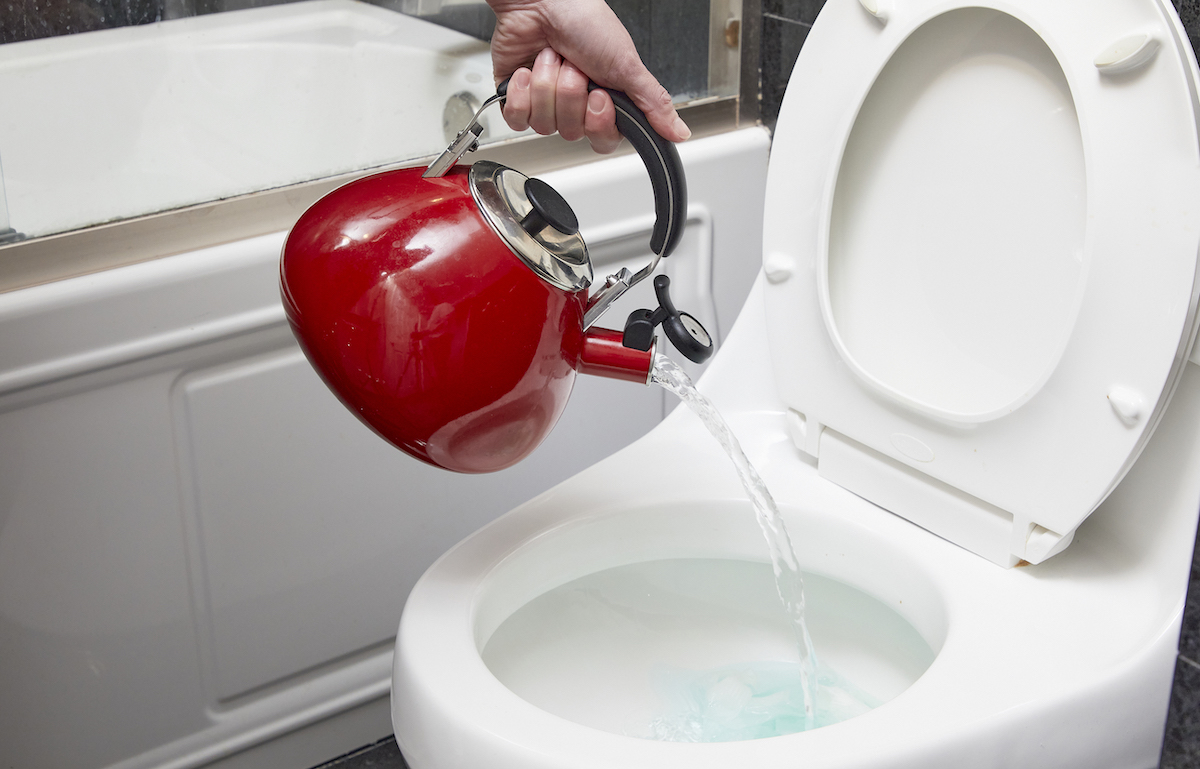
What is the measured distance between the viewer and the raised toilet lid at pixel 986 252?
58cm

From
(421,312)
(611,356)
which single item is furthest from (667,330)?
(421,312)

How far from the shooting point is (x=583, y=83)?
2.13 feet

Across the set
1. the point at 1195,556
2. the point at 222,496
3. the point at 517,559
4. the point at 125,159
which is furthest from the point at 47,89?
the point at 1195,556

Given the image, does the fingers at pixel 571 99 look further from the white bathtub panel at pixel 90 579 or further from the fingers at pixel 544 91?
the white bathtub panel at pixel 90 579

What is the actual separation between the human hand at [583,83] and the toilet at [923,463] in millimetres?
149

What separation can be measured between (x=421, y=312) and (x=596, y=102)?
175 mm

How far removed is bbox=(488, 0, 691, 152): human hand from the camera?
0.64 meters

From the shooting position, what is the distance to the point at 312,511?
967 millimetres

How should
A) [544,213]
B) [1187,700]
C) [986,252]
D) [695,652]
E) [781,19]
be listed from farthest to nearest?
[781,19]
[695,652]
[986,252]
[544,213]
[1187,700]

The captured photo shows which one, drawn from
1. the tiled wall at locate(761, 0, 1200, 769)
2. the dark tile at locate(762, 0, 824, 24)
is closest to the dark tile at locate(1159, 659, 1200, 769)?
the tiled wall at locate(761, 0, 1200, 769)

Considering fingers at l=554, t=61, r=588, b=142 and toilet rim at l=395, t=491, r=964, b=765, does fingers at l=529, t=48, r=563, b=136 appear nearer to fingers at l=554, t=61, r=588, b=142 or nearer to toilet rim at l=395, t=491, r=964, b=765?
fingers at l=554, t=61, r=588, b=142

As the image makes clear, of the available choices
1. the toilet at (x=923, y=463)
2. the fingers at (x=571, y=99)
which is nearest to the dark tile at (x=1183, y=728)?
the toilet at (x=923, y=463)

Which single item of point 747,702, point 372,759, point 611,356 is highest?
point 611,356

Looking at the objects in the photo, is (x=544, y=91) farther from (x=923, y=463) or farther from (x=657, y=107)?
(x=923, y=463)
